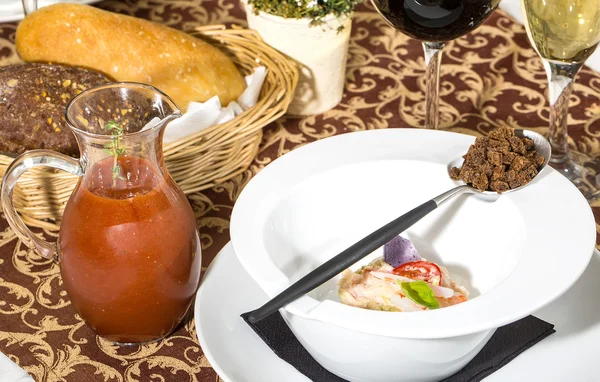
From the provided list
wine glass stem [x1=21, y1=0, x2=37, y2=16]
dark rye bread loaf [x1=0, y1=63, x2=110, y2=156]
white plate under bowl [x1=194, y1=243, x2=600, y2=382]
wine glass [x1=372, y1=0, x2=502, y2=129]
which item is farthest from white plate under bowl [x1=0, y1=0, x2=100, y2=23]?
white plate under bowl [x1=194, y1=243, x2=600, y2=382]

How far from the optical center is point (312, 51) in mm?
1174

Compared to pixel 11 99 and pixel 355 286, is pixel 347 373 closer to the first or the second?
pixel 355 286

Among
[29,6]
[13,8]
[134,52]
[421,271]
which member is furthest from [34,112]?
[421,271]

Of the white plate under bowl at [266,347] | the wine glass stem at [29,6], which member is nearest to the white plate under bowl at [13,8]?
the wine glass stem at [29,6]

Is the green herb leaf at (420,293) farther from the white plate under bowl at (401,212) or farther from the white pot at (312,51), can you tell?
the white pot at (312,51)

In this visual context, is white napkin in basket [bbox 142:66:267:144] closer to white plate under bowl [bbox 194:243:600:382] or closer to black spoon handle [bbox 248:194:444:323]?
white plate under bowl [bbox 194:243:600:382]

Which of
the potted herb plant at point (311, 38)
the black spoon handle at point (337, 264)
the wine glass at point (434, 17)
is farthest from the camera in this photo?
the potted herb plant at point (311, 38)

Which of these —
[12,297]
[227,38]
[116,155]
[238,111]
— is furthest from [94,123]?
[227,38]

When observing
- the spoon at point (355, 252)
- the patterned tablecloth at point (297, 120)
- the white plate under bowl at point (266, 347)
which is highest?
the spoon at point (355, 252)

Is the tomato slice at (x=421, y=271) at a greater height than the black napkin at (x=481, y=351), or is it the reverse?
the tomato slice at (x=421, y=271)

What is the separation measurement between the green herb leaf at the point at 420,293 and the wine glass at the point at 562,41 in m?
0.43

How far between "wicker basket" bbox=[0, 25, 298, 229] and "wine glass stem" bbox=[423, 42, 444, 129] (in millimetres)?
189

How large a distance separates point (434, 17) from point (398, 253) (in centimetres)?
32

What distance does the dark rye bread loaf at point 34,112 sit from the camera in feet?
3.33
